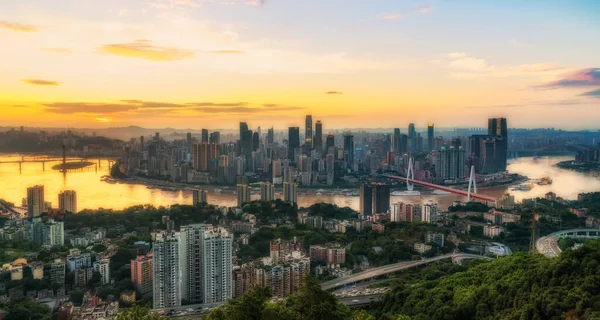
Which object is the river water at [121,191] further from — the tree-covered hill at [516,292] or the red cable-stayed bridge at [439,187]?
the tree-covered hill at [516,292]

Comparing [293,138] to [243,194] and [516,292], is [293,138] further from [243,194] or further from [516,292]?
[516,292]

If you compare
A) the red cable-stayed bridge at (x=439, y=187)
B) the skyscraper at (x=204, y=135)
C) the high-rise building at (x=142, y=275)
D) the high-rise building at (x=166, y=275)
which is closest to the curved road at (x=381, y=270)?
the high-rise building at (x=166, y=275)

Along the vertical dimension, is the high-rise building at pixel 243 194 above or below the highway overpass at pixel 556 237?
above

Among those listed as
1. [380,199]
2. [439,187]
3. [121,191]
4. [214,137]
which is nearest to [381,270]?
[380,199]

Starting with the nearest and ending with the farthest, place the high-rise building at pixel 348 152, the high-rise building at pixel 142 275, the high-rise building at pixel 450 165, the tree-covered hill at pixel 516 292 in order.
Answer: the tree-covered hill at pixel 516 292 → the high-rise building at pixel 142 275 → the high-rise building at pixel 450 165 → the high-rise building at pixel 348 152

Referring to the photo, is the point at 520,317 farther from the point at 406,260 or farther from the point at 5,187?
the point at 5,187

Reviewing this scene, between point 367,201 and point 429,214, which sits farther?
point 367,201

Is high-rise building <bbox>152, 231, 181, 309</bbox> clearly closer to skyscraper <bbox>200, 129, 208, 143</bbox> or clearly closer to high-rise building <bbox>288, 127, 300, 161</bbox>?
skyscraper <bbox>200, 129, 208, 143</bbox>
